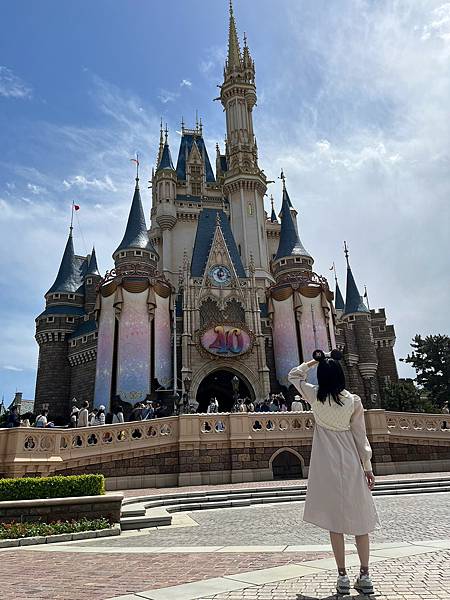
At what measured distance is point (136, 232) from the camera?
140 ft

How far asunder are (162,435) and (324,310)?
24.8m

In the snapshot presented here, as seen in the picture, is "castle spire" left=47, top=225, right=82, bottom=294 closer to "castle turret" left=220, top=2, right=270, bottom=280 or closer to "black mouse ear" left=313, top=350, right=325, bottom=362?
"castle turret" left=220, top=2, right=270, bottom=280

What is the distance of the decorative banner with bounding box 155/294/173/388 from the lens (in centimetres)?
3488

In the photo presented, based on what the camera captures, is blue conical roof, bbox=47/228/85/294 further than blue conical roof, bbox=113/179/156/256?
Yes

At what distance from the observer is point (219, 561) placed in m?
5.90

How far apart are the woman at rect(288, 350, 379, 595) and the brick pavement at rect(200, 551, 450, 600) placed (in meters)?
0.28

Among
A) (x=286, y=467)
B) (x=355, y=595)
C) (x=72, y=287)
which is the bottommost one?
(x=355, y=595)

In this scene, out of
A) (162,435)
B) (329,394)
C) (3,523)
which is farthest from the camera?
(162,435)

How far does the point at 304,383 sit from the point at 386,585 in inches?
79.8

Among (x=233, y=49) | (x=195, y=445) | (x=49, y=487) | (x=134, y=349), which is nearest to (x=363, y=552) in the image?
(x=49, y=487)

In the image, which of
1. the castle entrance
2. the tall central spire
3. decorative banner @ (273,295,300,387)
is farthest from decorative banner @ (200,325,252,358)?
the tall central spire

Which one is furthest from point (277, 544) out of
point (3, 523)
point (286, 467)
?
point (286, 467)

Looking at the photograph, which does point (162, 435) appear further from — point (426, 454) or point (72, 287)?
point (72, 287)

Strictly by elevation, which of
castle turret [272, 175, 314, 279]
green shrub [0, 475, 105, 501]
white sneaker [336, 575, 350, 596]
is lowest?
white sneaker [336, 575, 350, 596]
